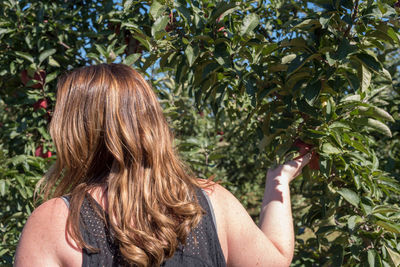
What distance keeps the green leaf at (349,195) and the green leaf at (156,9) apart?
0.83 meters

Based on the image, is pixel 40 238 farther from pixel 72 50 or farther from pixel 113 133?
pixel 72 50

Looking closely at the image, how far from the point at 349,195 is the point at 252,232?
611 millimetres

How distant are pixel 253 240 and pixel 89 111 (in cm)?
46

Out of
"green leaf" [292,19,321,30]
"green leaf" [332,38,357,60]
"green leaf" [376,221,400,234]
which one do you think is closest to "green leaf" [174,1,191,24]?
"green leaf" [292,19,321,30]

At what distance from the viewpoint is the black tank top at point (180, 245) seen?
87 centimetres

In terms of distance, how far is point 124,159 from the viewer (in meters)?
0.97

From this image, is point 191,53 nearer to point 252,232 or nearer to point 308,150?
point 308,150

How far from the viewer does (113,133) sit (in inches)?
36.4

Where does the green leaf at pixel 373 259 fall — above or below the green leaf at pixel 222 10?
below

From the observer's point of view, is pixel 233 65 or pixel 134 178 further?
pixel 233 65

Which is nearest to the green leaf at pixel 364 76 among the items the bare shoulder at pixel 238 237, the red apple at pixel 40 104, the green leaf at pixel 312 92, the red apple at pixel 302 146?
the green leaf at pixel 312 92

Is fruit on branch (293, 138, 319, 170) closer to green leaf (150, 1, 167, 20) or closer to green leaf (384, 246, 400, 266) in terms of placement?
green leaf (384, 246, 400, 266)

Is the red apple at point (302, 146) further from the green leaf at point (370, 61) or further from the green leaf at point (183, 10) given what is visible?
the green leaf at point (183, 10)

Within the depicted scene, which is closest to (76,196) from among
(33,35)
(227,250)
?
(227,250)
